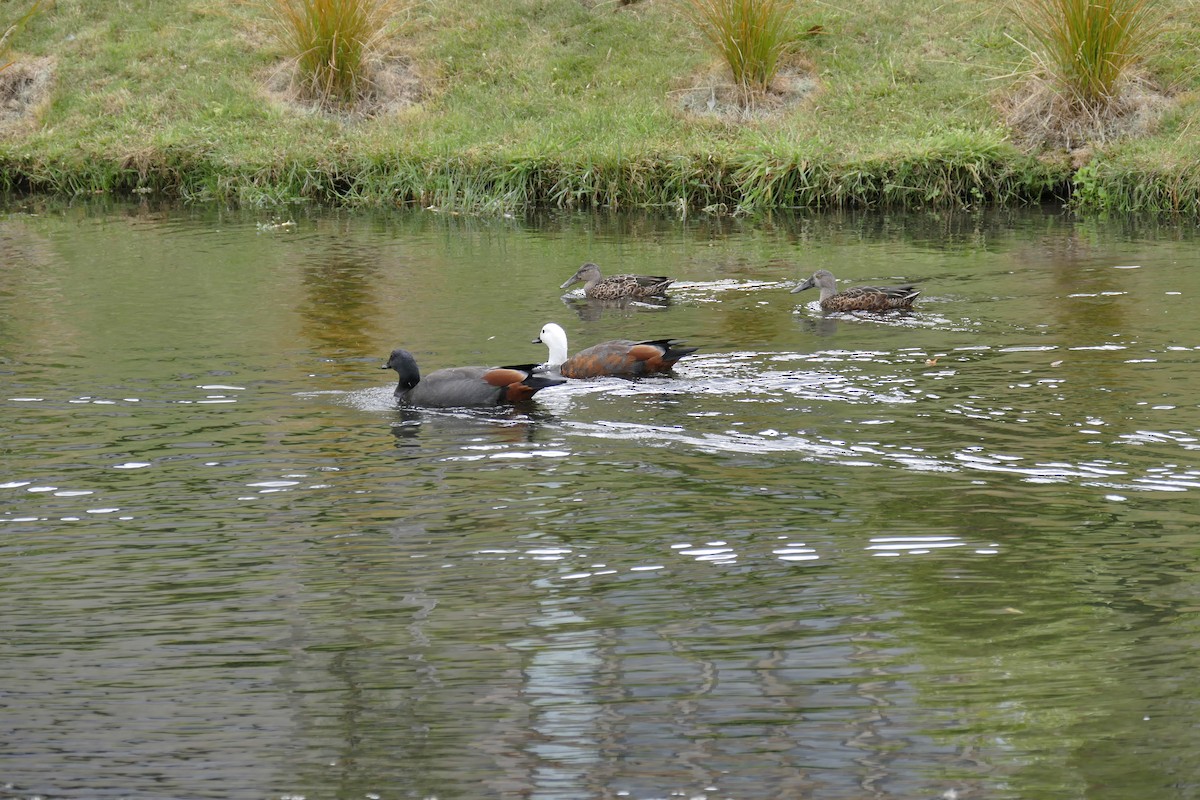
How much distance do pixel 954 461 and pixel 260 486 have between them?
→ 12.1 feet

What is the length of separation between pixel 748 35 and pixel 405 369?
534 inches

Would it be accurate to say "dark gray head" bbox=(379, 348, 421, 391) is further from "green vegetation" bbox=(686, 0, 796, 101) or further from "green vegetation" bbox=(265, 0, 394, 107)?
"green vegetation" bbox=(265, 0, 394, 107)

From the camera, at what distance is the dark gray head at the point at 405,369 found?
34.5 feet

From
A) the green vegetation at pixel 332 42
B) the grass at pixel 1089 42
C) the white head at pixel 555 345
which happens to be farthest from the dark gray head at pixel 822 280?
the green vegetation at pixel 332 42

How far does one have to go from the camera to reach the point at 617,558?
675 centimetres

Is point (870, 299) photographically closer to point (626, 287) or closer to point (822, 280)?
point (822, 280)

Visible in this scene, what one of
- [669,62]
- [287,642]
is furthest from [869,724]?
[669,62]

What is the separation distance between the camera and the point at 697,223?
19828 millimetres

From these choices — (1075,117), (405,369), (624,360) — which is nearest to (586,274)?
(624,360)

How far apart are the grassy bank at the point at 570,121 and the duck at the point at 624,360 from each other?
371 inches

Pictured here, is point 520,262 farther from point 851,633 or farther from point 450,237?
point 851,633

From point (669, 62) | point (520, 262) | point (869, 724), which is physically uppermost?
point (669, 62)

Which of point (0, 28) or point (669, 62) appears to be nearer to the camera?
point (669, 62)

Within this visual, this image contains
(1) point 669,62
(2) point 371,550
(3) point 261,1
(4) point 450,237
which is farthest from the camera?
(3) point 261,1
